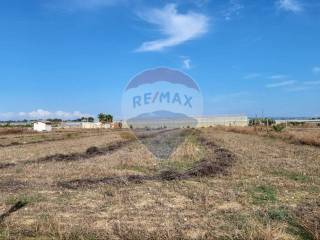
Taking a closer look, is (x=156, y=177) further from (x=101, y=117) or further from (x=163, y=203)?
(x=101, y=117)

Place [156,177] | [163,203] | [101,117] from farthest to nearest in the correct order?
[101,117]
[156,177]
[163,203]

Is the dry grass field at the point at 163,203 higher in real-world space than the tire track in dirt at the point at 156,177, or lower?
lower

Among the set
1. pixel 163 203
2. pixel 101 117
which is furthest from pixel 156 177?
pixel 101 117

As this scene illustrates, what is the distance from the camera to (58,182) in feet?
42.3

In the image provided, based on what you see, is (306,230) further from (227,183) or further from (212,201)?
(227,183)

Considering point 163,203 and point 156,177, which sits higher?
point 156,177

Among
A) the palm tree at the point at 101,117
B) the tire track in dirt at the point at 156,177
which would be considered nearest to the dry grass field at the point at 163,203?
the tire track in dirt at the point at 156,177

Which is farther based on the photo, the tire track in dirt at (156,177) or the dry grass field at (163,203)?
the tire track in dirt at (156,177)

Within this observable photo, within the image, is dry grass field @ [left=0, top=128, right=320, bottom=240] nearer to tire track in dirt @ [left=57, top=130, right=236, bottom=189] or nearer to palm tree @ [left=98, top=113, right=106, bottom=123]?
tire track in dirt @ [left=57, top=130, right=236, bottom=189]

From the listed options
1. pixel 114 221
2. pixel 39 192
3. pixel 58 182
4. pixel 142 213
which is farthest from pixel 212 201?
pixel 58 182

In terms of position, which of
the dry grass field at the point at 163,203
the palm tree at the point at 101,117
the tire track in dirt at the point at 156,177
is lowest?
the dry grass field at the point at 163,203

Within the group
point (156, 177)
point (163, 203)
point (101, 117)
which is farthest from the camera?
point (101, 117)

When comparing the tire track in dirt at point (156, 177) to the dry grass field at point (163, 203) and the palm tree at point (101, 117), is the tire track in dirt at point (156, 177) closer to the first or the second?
the dry grass field at point (163, 203)

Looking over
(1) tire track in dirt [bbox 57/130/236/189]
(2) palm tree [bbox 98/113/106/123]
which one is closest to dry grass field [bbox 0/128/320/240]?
(1) tire track in dirt [bbox 57/130/236/189]
